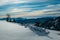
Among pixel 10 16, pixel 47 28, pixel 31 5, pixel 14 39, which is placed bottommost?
pixel 14 39

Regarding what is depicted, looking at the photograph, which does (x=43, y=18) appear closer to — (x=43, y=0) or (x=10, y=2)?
(x=43, y=0)

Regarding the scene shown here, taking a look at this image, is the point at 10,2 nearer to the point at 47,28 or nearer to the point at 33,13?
the point at 33,13

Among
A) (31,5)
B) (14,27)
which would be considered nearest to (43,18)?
(31,5)

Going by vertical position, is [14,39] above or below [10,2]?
below

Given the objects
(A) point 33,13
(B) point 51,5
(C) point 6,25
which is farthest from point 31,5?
(C) point 6,25

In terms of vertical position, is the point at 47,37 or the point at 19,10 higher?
the point at 19,10
